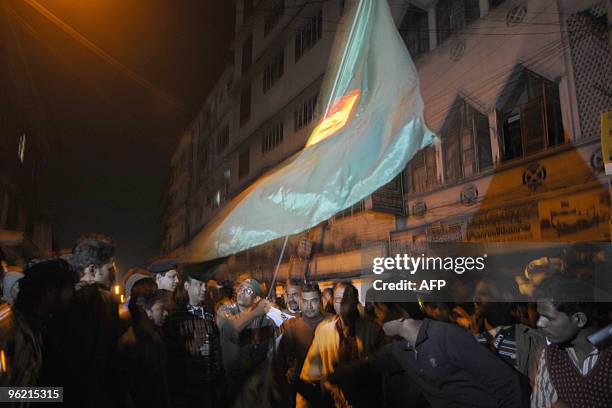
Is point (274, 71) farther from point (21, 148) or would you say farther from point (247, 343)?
point (247, 343)

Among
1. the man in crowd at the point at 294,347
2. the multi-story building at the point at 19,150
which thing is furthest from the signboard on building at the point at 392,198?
the multi-story building at the point at 19,150

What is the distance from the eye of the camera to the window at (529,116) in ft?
10.7

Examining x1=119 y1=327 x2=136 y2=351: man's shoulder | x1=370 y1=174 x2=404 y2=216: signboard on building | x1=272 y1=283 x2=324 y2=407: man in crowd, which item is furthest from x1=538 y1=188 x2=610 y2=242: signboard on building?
x1=119 y1=327 x2=136 y2=351: man's shoulder

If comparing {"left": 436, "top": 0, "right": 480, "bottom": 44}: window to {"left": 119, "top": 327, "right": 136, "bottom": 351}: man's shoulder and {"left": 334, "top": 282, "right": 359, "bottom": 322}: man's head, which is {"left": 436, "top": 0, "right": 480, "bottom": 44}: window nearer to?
{"left": 334, "top": 282, "right": 359, "bottom": 322}: man's head

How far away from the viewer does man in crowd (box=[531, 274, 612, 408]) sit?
1817 mm

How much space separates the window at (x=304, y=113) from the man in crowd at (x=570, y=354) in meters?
1.69

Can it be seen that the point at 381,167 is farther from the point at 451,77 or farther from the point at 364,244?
the point at 451,77

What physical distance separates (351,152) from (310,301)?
1103 millimetres

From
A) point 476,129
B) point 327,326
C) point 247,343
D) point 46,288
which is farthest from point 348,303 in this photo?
point 476,129

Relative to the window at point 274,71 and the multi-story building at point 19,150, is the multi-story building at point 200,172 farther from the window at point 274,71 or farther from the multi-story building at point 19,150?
the multi-story building at point 19,150

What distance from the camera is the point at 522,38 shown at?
10.8ft

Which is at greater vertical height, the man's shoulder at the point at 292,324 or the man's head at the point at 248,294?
the man's head at the point at 248,294

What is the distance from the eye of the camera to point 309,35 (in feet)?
10.8

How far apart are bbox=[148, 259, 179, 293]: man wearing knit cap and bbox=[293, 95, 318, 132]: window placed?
3.79 ft
